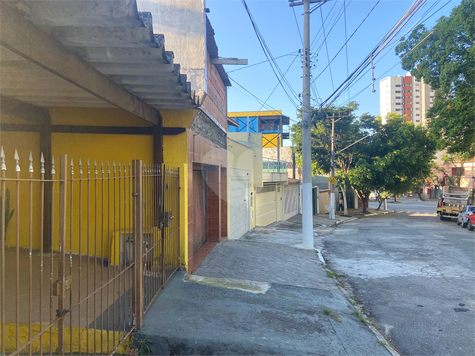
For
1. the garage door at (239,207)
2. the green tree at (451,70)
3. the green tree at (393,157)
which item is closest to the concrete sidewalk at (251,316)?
the garage door at (239,207)

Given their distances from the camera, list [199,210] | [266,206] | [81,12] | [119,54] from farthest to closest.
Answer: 1. [266,206]
2. [199,210]
3. [119,54]
4. [81,12]

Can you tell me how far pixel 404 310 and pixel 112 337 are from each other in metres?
4.72

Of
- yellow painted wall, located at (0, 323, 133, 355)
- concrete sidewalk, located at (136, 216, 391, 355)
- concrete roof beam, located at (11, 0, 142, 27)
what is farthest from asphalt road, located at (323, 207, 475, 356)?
concrete roof beam, located at (11, 0, 142, 27)

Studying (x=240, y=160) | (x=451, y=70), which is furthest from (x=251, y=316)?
(x=451, y=70)

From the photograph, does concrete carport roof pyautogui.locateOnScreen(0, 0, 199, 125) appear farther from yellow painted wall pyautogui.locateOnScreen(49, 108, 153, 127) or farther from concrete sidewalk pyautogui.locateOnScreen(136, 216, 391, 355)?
concrete sidewalk pyautogui.locateOnScreen(136, 216, 391, 355)

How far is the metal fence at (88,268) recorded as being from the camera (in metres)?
2.53

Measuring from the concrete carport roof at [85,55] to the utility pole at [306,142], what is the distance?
6929 millimetres

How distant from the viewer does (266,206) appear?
60.2ft

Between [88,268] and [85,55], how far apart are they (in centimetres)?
203

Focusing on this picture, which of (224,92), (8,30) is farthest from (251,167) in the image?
(8,30)

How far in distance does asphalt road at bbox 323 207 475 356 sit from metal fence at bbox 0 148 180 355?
3450 mm

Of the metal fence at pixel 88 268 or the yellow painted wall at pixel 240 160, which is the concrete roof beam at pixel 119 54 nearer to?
the metal fence at pixel 88 268

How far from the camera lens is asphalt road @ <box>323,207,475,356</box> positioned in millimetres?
4820

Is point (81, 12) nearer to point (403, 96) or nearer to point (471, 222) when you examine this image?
point (471, 222)
